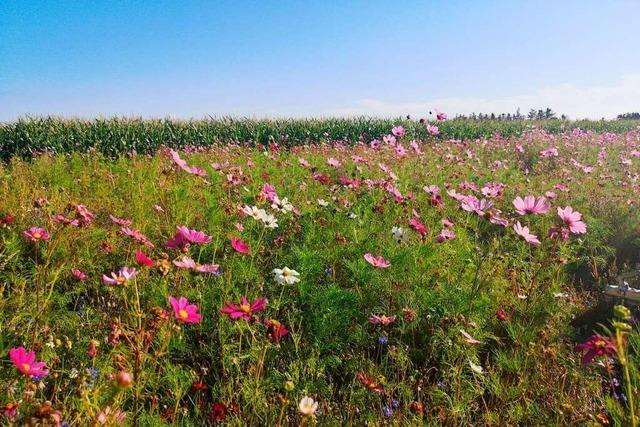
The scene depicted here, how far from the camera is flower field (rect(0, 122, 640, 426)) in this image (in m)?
1.59

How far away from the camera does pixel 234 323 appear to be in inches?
85.8

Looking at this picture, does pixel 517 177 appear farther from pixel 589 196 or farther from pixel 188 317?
pixel 188 317

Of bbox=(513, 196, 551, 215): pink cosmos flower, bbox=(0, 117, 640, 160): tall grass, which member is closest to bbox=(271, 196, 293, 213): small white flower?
bbox=(513, 196, 551, 215): pink cosmos flower

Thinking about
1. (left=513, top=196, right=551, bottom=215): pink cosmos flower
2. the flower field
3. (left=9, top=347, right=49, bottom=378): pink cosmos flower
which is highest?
(left=513, top=196, right=551, bottom=215): pink cosmos flower

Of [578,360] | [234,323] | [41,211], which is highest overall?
[41,211]

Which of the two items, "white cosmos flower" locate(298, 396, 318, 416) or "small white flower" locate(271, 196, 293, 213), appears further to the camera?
"small white flower" locate(271, 196, 293, 213)

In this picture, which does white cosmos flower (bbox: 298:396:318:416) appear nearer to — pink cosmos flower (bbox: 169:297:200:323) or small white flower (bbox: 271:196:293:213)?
pink cosmos flower (bbox: 169:297:200:323)

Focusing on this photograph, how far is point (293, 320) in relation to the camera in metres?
2.18

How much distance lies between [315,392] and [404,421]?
377mm

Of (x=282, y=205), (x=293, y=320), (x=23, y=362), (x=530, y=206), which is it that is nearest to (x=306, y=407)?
(x=23, y=362)

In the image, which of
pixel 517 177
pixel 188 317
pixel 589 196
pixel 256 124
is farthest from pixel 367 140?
pixel 188 317

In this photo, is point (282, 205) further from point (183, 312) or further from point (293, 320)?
point (183, 312)

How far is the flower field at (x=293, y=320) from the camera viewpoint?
5.23 ft

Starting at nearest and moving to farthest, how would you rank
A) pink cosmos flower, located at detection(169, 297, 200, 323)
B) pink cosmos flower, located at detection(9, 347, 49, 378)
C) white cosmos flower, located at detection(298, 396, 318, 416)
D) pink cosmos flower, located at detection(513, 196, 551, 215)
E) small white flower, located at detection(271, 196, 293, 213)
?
pink cosmos flower, located at detection(9, 347, 49, 378), white cosmos flower, located at detection(298, 396, 318, 416), pink cosmos flower, located at detection(169, 297, 200, 323), pink cosmos flower, located at detection(513, 196, 551, 215), small white flower, located at detection(271, 196, 293, 213)
